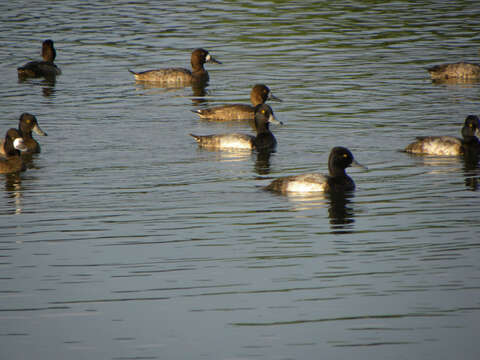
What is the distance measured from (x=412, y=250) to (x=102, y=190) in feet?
21.4

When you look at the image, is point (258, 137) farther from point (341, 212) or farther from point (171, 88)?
point (171, 88)

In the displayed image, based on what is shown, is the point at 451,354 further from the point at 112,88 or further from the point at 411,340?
the point at 112,88

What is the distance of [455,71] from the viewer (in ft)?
96.7

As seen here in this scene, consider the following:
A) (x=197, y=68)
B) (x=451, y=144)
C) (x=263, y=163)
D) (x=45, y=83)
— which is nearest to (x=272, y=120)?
(x=263, y=163)

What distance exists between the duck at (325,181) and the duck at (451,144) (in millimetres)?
3330

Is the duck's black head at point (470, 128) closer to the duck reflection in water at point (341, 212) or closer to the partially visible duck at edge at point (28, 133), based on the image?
the duck reflection in water at point (341, 212)

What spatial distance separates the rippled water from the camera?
10211 millimetres

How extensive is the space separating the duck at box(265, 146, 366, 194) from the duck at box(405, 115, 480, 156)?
3330 mm

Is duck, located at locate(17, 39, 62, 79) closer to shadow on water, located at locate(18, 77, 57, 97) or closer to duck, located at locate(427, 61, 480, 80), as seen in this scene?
A: shadow on water, located at locate(18, 77, 57, 97)

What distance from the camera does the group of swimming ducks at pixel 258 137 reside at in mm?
16656

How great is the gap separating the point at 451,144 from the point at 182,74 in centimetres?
1349

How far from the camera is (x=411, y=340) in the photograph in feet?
32.2

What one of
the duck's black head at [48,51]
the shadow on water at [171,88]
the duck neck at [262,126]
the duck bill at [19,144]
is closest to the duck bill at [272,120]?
the duck neck at [262,126]

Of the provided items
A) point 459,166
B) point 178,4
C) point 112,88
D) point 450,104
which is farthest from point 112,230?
point 178,4
